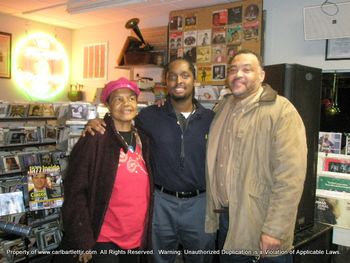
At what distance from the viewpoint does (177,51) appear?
14.8 feet

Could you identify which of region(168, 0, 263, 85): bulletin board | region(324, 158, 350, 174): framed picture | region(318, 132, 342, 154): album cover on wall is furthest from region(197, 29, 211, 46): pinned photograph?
region(324, 158, 350, 174): framed picture

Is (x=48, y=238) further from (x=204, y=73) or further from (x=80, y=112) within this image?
(x=204, y=73)

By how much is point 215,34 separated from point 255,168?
2836mm

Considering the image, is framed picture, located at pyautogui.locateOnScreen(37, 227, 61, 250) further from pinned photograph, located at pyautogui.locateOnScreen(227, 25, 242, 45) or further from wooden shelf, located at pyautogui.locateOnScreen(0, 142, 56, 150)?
pinned photograph, located at pyautogui.locateOnScreen(227, 25, 242, 45)

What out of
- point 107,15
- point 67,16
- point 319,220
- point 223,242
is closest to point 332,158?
point 319,220

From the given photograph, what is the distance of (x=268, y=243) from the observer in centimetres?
162

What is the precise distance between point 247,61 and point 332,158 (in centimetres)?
184

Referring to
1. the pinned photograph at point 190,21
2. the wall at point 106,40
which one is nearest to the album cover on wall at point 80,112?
the pinned photograph at point 190,21

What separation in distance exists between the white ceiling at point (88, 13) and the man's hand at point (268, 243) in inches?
128

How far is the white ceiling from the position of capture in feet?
14.2

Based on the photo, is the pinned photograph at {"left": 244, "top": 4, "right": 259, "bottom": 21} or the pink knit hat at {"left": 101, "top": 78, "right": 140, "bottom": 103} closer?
the pink knit hat at {"left": 101, "top": 78, "right": 140, "bottom": 103}

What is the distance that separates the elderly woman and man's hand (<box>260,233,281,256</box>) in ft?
2.00

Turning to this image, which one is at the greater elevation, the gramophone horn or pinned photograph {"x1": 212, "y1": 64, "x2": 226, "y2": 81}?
the gramophone horn

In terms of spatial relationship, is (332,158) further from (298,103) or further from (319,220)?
(298,103)
